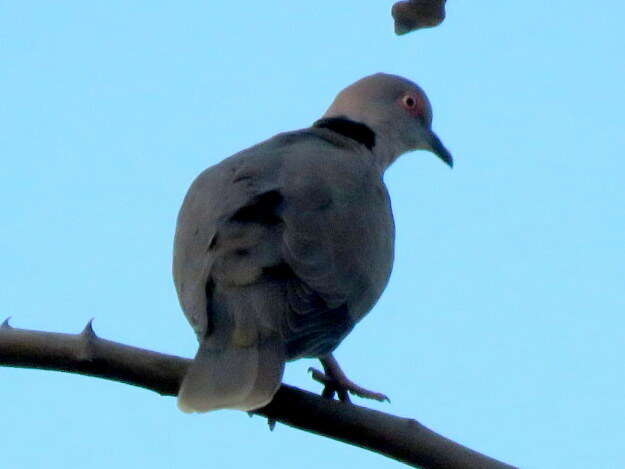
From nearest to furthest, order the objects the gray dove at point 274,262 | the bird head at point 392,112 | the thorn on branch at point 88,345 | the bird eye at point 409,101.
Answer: the thorn on branch at point 88,345 < the gray dove at point 274,262 < the bird head at point 392,112 < the bird eye at point 409,101

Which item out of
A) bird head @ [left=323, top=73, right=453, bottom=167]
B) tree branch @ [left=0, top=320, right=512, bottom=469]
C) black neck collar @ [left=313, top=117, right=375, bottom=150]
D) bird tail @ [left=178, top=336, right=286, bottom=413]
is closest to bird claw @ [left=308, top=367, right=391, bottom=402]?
bird tail @ [left=178, top=336, right=286, bottom=413]

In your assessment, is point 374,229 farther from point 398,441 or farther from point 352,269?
point 398,441

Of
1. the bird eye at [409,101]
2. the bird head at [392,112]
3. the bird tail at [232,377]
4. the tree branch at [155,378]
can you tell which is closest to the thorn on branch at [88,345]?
the tree branch at [155,378]

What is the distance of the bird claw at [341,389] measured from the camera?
13.6ft

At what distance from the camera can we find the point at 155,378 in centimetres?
292

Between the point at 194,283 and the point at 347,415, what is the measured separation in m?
1.24

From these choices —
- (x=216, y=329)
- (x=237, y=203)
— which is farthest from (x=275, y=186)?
(x=216, y=329)

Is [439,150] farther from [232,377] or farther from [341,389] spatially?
[232,377]

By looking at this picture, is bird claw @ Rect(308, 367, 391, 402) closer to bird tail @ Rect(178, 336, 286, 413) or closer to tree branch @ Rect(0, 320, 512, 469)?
bird tail @ Rect(178, 336, 286, 413)

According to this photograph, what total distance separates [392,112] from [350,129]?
631mm

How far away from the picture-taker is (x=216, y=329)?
384 centimetres

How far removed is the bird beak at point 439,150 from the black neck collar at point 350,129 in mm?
690

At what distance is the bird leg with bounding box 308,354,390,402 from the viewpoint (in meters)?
4.15

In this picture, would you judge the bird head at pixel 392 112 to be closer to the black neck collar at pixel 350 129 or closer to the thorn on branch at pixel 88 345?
the black neck collar at pixel 350 129
